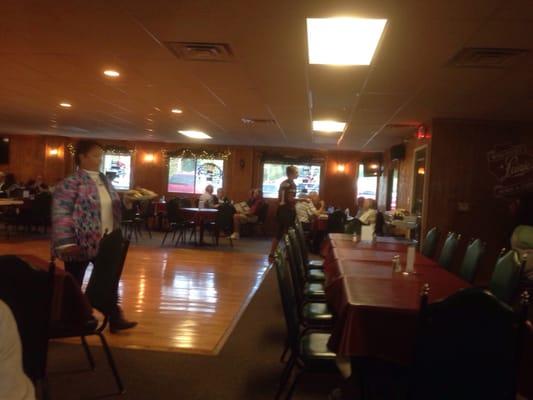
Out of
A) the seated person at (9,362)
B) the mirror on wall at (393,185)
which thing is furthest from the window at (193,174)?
the seated person at (9,362)

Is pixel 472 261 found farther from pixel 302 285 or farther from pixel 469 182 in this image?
pixel 469 182

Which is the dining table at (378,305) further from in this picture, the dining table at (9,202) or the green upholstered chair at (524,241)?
the dining table at (9,202)

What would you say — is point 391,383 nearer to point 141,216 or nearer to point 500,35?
point 500,35

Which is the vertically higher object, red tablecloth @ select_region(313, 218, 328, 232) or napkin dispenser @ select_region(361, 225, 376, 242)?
napkin dispenser @ select_region(361, 225, 376, 242)

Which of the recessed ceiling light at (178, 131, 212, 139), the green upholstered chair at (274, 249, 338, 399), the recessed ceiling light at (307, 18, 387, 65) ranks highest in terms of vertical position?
the recessed ceiling light at (307, 18, 387, 65)

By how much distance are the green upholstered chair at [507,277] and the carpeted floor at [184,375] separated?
119 cm

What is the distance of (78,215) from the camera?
10.3 ft

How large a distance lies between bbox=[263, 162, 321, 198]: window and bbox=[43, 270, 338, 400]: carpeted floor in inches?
373

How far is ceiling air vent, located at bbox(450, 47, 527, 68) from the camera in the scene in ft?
11.8

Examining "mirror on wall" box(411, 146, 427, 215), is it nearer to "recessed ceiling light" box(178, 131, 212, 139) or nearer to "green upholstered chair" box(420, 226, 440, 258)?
"green upholstered chair" box(420, 226, 440, 258)

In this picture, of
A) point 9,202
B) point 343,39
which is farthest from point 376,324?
point 9,202

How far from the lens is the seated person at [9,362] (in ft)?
4.31

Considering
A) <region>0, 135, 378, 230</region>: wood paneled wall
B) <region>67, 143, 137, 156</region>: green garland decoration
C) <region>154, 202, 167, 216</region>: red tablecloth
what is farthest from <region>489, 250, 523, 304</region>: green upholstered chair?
<region>67, 143, 137, 156</region>: green garland decoration

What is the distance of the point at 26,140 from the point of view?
537 inches
